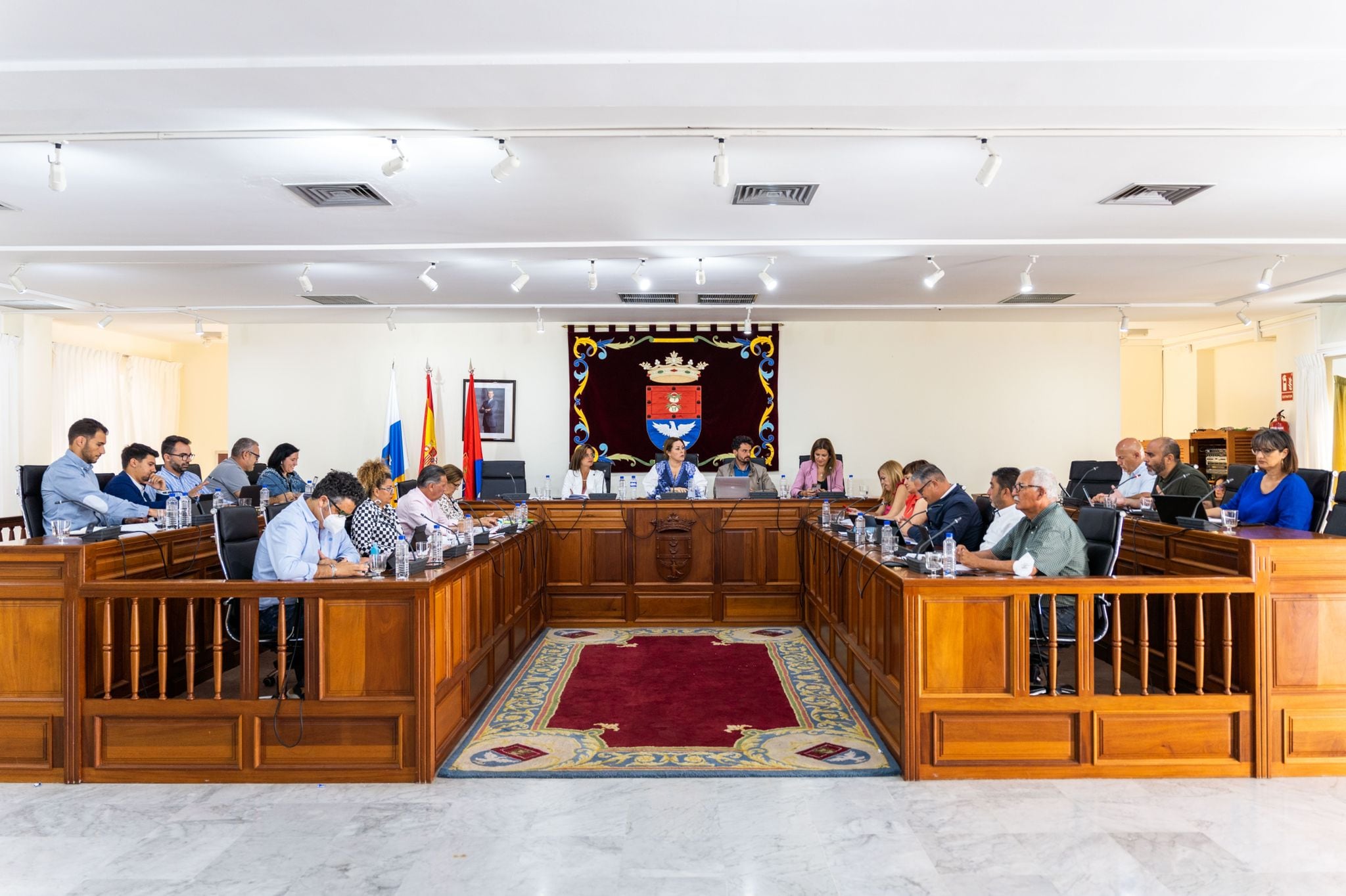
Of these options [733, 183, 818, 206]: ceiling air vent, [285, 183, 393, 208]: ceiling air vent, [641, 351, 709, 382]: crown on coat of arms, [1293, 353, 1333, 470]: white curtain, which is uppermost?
[733, 183, 818, 206]: ceiling air vent

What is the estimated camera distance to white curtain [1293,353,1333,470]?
9609 mm

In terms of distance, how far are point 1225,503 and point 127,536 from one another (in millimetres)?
6549

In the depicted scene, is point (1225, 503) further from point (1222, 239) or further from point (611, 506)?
point (611, 506)

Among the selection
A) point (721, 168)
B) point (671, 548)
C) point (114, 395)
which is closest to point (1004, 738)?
point (721, 168)

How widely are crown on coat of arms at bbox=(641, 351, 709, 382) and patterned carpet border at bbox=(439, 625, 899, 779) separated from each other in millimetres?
5171

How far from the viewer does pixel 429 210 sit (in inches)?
223

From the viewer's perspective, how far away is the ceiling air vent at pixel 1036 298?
880 centimetres

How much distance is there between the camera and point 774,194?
534cm

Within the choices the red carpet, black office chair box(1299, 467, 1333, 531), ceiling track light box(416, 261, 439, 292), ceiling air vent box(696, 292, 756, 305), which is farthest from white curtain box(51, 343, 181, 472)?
black office chair box(1299, 467, 1333, 531)

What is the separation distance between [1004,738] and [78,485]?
5.02m

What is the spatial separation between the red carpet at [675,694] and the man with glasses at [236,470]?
132 inches

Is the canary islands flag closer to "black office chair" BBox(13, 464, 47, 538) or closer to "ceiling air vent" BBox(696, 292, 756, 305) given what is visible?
"ceiling air vent" BBox(696, 292, 756, 305)

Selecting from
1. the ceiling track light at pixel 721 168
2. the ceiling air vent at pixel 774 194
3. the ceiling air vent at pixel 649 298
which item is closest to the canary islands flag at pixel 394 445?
the ceiling air vent at pixel 649 298

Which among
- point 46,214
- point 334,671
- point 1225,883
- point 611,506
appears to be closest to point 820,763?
point 1225,883
